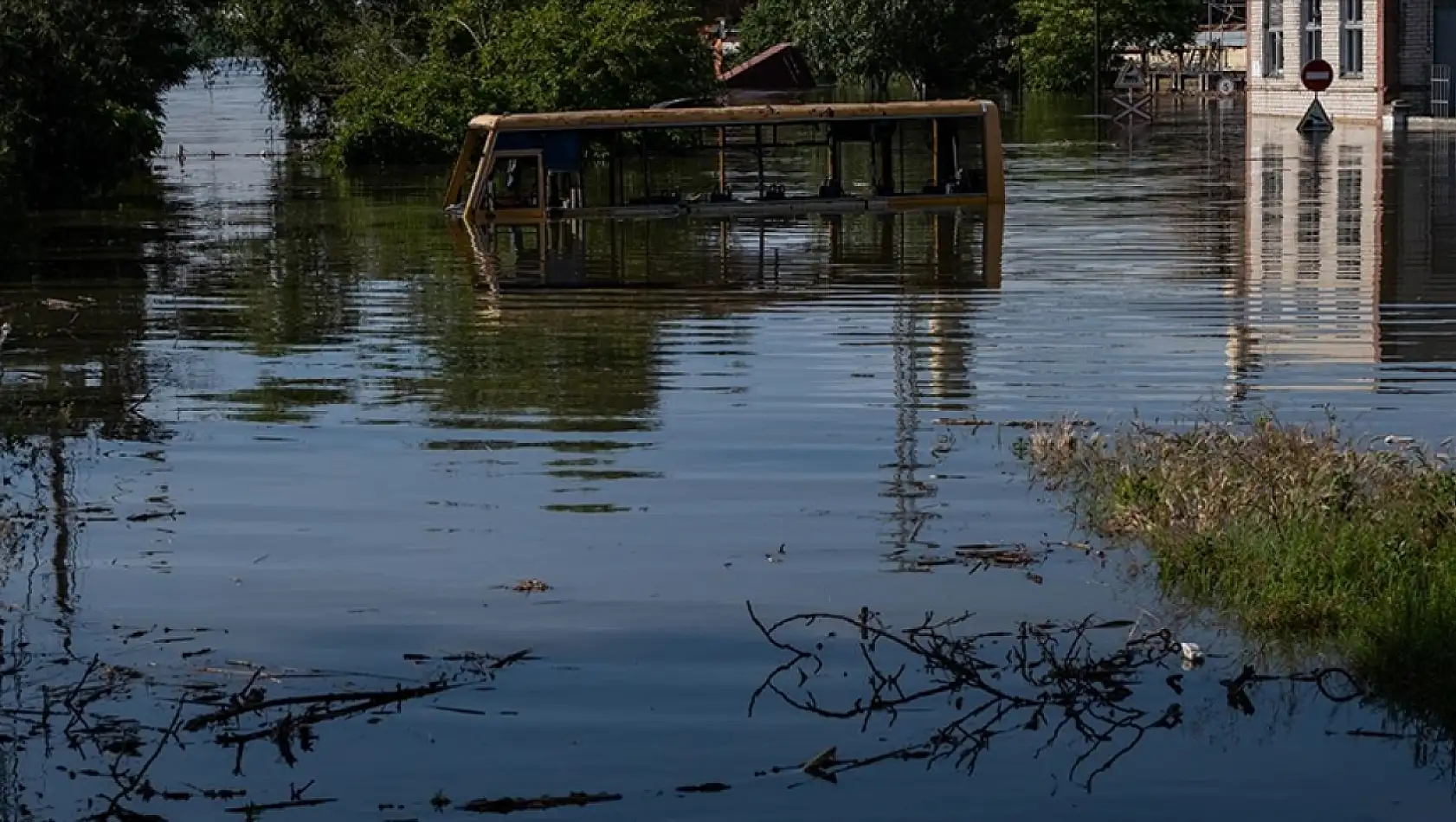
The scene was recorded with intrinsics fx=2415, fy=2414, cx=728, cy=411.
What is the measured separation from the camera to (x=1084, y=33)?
9450cm

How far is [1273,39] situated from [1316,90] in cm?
648

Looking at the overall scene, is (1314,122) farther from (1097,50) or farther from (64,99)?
(64,99)

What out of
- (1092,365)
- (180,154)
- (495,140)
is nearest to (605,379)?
(1092,365)

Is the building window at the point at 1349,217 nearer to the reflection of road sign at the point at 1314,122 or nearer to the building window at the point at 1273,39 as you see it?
the reflection of road sign at the point at 1314,122

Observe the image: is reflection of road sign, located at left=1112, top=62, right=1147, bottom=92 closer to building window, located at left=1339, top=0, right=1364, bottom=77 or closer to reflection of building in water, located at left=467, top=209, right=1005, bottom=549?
building window, located at left=1339, top=0, right=1364, bottom=77

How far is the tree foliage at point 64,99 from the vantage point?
3566 cm

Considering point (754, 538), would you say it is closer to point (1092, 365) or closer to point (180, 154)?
point (1092, 365)

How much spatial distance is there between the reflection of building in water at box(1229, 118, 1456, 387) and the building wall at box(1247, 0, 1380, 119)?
1200 centimetres

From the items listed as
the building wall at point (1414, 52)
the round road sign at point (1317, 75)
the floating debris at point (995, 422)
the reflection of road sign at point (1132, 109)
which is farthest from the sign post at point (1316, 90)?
the floating debris at point (995, 422)

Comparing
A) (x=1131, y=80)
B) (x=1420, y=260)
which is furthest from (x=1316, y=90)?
(x=1420, y=260)

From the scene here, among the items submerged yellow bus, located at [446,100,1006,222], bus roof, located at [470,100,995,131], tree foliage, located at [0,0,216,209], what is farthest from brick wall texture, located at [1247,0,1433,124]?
tree foliage, located at [0,0,216,209]

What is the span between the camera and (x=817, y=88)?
109m

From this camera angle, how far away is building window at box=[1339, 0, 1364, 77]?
63.5m

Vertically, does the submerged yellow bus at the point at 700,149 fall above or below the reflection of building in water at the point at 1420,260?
above
